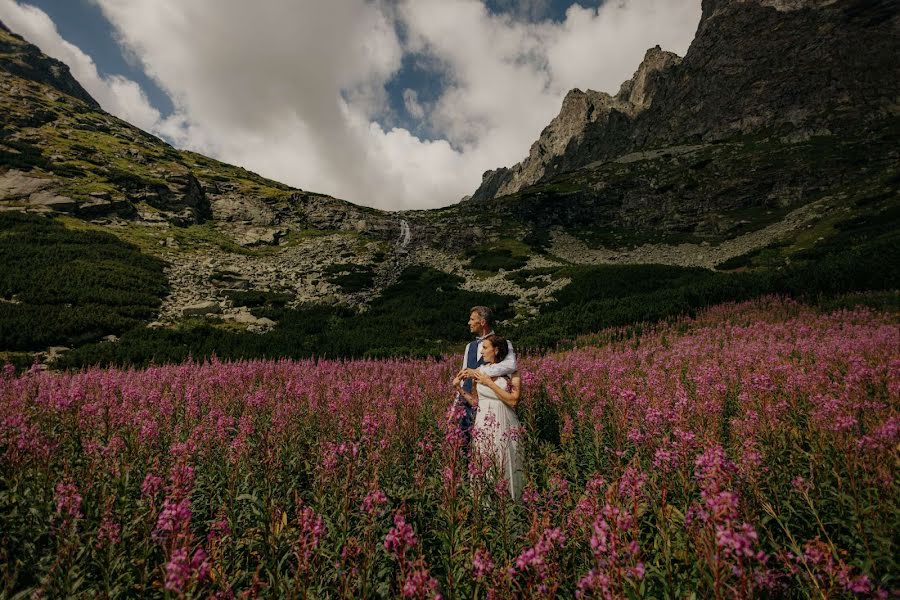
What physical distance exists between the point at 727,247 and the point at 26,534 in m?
54.4

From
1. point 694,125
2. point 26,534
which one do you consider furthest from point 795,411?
point 694,125

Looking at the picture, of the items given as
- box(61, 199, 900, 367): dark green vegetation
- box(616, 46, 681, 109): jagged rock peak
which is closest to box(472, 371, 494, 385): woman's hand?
box(61, 199, 900, 367): dark green vegetation

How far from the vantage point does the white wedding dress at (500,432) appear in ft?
14.2

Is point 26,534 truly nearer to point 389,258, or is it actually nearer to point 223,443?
point 223,443

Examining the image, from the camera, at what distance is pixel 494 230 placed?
59.7m

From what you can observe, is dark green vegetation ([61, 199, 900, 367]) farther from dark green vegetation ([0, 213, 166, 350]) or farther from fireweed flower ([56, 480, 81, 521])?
fireweed flower ([56, 480, 81, 521])

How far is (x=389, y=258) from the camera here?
4369cm

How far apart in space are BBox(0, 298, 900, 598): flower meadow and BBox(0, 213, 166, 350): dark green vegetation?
36.7 ft

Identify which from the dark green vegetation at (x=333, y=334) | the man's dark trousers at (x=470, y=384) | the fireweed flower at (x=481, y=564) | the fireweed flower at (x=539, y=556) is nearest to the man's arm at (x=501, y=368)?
Result: the man's dark trousers at (x=470, y=384)

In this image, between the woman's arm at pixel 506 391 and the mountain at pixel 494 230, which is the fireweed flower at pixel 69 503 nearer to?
the woman's arm at pixel 506 391

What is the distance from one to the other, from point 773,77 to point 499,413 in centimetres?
10927

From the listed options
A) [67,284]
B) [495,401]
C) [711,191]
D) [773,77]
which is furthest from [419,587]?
[773,77]

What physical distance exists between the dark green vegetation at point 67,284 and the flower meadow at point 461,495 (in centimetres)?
1119

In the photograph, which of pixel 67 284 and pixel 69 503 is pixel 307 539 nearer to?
pixel 69 503
